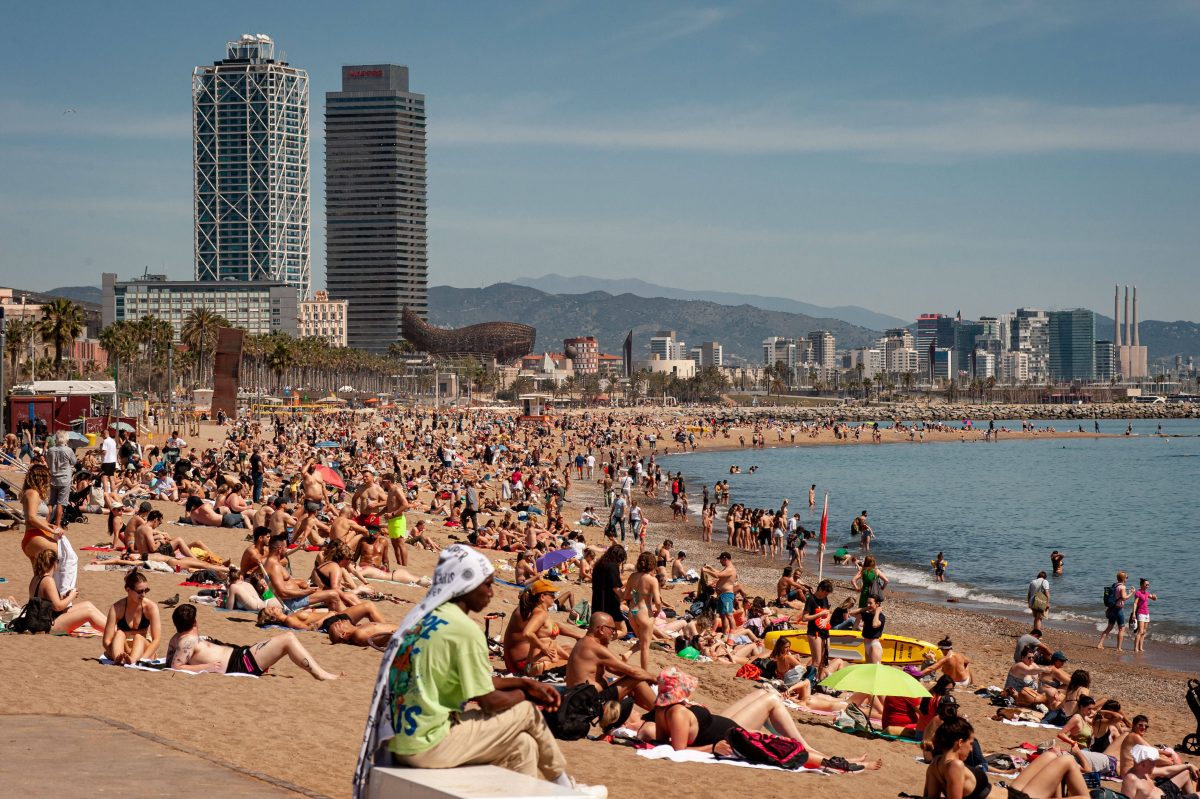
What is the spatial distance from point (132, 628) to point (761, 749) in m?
5.19

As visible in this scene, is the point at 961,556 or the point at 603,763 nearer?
the point at 603,763

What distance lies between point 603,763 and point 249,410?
3163 inches

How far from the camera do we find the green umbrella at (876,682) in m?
10.5

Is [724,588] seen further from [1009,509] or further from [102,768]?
[1009,509]

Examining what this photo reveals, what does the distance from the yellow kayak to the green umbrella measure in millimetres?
3639

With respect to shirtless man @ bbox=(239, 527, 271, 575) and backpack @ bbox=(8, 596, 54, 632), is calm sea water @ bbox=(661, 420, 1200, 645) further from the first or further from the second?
backpack @ bbox=(8, 596, 54, 632)

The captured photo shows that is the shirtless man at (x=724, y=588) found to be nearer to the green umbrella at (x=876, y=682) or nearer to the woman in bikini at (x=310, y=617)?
the green umbrella at (x=876, y=682)

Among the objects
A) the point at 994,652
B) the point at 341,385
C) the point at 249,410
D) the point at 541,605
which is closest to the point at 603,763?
the point at 541,605

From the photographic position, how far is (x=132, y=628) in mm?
9789

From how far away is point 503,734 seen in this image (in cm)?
494

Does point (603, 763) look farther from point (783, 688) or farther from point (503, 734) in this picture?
point (783, 688)

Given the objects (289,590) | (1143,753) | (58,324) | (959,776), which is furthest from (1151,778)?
(58,324)

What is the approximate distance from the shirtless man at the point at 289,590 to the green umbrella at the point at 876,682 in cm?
Answer: 505

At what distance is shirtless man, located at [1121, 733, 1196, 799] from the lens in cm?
902
